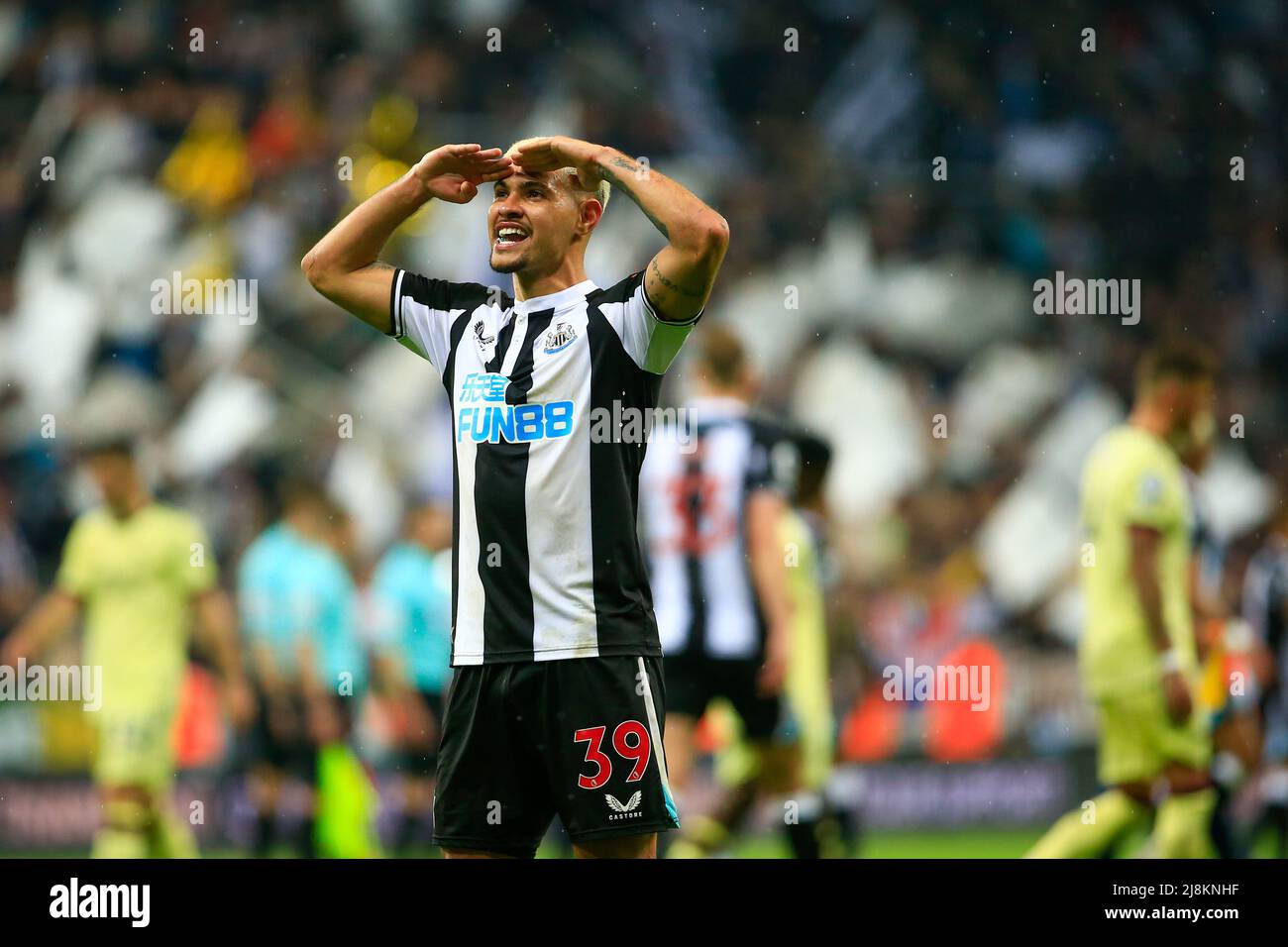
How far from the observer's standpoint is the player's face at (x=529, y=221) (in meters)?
4.32

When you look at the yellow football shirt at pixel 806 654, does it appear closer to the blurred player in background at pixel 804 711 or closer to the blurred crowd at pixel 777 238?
the blurred player in background at pixel 804 711

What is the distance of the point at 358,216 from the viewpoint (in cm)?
450

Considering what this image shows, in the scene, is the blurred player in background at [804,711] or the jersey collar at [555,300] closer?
the jersey collar at [555,300]

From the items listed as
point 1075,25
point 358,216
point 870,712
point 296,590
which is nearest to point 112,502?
point 296,590

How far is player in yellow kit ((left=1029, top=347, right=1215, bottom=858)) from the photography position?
22.0 feet

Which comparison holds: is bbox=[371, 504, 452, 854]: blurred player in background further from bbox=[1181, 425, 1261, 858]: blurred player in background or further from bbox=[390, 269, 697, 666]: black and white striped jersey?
bbox=[390, 269, 697, 666]: black and white striped jersey

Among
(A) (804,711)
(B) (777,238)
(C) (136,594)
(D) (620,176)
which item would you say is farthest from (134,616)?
(B) (777,238)

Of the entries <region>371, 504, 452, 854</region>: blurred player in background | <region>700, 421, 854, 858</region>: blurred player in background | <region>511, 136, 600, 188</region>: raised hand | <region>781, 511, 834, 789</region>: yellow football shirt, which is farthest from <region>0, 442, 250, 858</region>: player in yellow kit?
<region>511, 136, 600, 188</region>: raised hand

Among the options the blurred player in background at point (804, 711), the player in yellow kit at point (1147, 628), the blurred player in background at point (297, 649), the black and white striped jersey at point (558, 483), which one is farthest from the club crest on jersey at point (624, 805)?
the blurred player in background at point (297, 649)

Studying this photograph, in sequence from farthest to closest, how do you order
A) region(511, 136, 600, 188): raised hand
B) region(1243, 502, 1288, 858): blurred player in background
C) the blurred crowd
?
1. the blurred crowd
2. region(1243, 502, 1288, 858): blurred player in background
3. region(511, 136, 600, 188): raised hand

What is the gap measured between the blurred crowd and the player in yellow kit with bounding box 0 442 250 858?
2.58 metres

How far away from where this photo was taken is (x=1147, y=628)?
680 centimetres

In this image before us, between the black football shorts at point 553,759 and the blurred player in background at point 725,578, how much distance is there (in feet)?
9.99

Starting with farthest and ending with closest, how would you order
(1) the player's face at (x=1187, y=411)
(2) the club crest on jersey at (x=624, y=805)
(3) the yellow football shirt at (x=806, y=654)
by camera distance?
(3) the yellow football shirt at (x=806, y=654)
(1) the player's face at (x=1187, y=411)
(2) the club crest on jersey at (x=624, y=805)
